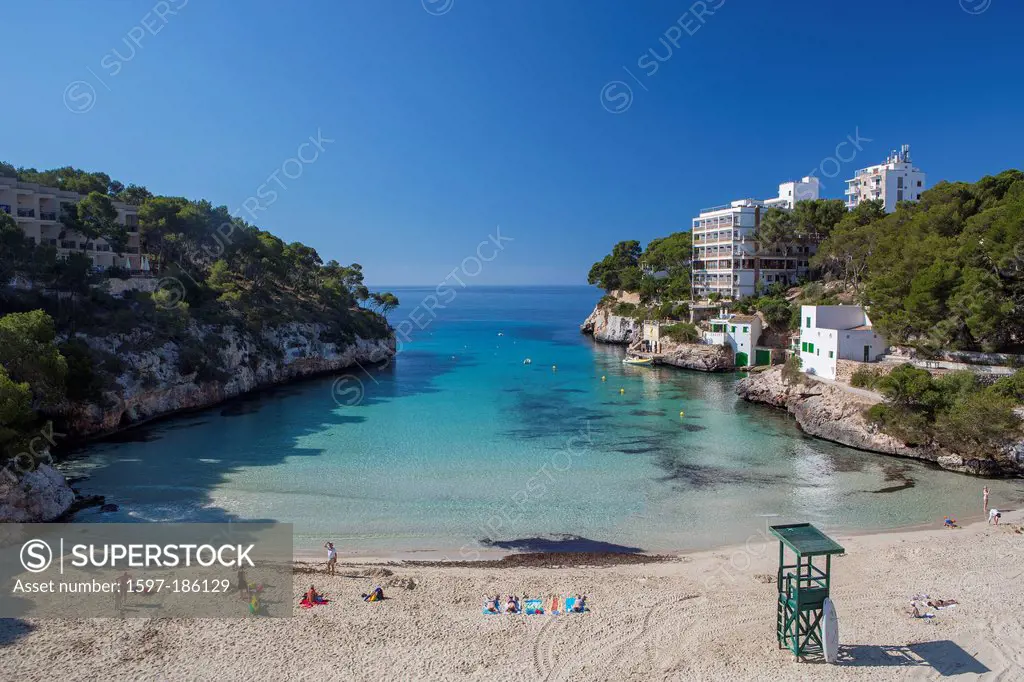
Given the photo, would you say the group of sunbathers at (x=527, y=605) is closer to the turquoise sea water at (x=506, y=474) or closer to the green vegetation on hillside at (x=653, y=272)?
the turquoise sea water at (x=506, y=474)

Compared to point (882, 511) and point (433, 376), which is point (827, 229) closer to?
point (433, 376)

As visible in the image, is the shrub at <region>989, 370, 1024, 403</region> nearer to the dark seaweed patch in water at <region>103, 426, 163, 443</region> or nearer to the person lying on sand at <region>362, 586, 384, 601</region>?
the person lying on sand at <region>362, 586, 384, 601</region>

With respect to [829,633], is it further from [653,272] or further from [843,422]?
[653,272]

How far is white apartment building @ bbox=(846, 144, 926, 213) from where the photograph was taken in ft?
250

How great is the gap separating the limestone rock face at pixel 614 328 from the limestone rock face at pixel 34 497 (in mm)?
60679

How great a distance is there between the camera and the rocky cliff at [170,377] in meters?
19.0

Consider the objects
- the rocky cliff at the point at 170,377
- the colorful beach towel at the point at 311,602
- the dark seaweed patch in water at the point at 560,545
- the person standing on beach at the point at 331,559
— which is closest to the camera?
the colorful beach towel at the point at 311,602

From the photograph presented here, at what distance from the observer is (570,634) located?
40.7 ft

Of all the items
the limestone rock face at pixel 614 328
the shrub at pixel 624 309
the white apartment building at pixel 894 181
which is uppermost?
the white apartment building at pixel 894 181

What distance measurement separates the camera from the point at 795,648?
442 inches

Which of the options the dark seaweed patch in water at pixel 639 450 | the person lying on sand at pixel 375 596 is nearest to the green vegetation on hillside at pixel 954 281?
the dark seaweed patch in water at pixel 639 450

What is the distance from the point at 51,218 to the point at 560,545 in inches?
1846

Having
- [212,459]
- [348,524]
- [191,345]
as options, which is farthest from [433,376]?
[348,524]

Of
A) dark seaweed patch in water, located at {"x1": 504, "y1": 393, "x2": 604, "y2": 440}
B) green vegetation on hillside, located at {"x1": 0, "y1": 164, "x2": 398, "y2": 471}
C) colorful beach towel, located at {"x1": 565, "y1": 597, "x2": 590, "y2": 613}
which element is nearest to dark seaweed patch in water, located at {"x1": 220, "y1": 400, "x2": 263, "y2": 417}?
green vegetation on hillside, located at {"x1": 0, "y1": 164, "x2": 398, "y2": 471}
